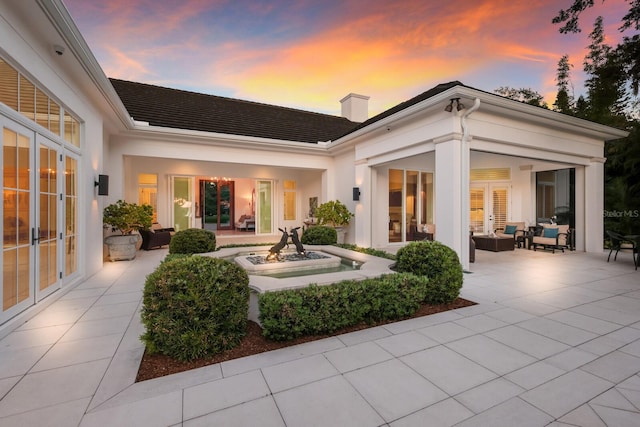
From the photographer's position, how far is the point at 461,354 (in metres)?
2.68

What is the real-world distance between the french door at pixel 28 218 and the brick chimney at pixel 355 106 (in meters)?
12.7

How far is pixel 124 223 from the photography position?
677cm

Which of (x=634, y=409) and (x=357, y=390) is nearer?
(x=634, y=409)

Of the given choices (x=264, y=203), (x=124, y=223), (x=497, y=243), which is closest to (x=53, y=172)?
(x=124, y=223)

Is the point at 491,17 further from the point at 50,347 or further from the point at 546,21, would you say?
the point at 50,347

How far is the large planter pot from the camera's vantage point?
22.6ft

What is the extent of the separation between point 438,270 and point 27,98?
18.6 ft

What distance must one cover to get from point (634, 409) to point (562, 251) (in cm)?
846

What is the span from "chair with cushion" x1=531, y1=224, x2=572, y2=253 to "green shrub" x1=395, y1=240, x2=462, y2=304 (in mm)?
6674

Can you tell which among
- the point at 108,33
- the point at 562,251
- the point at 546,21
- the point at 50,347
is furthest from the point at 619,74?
the point at 108,33

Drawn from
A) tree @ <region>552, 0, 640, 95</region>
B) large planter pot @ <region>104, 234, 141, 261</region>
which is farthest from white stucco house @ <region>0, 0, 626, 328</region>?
tree @ <region>552, 0, 640, 95</region>

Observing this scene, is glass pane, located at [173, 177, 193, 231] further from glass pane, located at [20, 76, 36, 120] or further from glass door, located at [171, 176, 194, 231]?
glass pane, located at [20, 76, 36, 120]

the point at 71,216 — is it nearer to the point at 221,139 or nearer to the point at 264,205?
the point at 221,139

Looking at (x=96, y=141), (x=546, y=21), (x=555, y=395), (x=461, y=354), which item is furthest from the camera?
(x=546, y=21)
